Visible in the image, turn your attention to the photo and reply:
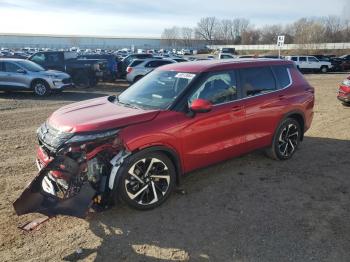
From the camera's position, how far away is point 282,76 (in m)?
6.20

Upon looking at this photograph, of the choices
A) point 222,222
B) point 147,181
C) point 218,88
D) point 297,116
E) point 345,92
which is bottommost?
point 222,222

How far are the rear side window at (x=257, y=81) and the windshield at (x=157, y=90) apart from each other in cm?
96

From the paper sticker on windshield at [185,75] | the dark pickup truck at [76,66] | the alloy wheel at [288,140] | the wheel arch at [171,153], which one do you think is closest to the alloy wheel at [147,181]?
the wheel arch at [171,153]

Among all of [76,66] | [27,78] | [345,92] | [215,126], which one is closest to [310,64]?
[76,66]

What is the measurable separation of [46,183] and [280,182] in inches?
132

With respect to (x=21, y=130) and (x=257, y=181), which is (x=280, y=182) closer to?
(x=257, y=181)

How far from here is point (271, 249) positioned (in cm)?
366

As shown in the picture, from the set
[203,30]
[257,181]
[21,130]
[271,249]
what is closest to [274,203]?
[257,181]

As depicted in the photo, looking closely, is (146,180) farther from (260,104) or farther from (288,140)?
(288,140)

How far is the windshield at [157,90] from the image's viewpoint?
484 centimetres

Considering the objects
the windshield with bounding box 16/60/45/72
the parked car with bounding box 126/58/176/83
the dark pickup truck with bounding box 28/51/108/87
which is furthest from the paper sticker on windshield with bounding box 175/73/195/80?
the dark pickup truck with bounding box 28/51/108/87

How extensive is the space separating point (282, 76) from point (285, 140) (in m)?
1.13

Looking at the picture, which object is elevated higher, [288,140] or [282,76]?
[282,76]

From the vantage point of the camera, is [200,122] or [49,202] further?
[200,122]
